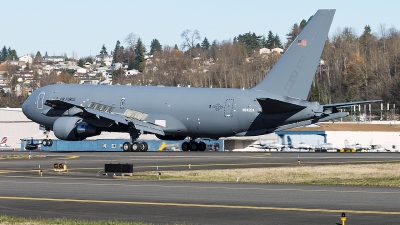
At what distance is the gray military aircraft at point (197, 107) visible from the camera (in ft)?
202

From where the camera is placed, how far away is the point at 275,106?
196 feet

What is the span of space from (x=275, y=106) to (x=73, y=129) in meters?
16.7

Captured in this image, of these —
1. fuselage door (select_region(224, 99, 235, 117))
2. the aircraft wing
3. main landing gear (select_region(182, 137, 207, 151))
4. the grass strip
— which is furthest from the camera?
main landing gear (select_region(182, 137, 207, 151))

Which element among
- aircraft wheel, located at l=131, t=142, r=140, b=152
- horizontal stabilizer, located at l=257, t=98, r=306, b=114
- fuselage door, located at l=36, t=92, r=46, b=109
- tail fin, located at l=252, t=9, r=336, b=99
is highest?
tail fin, located at l=252, t=9, r=336, b=99

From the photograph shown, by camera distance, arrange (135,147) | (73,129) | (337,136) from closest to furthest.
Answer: (73,129) < (135,147) < (337,136)

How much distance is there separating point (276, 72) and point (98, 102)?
1556 centimetres

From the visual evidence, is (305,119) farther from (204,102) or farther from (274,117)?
(204,102)

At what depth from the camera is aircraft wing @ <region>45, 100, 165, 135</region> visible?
63.5 m

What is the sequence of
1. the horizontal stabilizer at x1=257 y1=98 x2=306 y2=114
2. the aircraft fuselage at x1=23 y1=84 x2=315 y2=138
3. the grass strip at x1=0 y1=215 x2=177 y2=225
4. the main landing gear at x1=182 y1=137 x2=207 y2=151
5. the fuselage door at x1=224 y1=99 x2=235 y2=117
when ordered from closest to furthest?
1. the grass strip at x1=0 y1=215 x2=177 y2=225
2. the horizontal stabilizer at x1=257 y1=98 x2=306 y2=114
3. the aircraft fuselage at x1=23 y1=84 x2=315 y2=138
4. the fuselage door at x1=224 y1=99 x2=235 y2=117
5. the main landing gear at x1=182 y1=137 x2=207 y2=151

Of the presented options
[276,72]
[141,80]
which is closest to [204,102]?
[276,72]

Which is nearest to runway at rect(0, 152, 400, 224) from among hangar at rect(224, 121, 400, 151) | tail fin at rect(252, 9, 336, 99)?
tail fin at rect(252, 9, 336, 99)

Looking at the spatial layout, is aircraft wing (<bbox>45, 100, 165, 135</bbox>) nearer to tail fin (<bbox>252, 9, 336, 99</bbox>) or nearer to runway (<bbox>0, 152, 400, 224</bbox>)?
tail fin (<bbox>252, 9, 336, 99</bbox>)

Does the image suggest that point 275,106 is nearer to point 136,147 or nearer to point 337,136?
point 136,147

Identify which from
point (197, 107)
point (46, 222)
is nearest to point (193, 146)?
point (197, 107)
